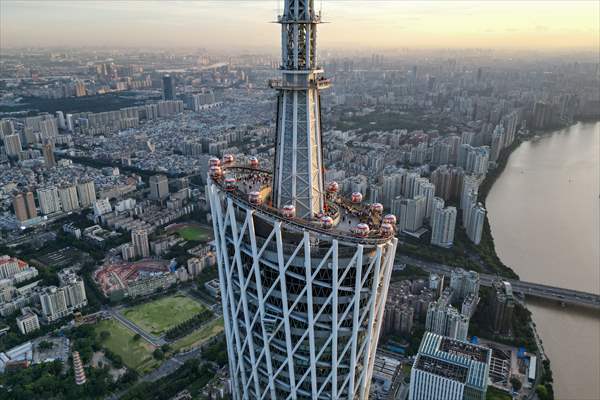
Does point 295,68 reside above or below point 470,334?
above

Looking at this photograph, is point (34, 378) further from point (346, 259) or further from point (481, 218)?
point (481, 218)

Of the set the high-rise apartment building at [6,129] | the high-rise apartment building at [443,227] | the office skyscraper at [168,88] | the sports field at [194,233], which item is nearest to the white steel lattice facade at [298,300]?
the high-rise apartment building at [443,227]

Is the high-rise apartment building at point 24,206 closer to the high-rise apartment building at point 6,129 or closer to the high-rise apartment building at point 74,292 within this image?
the high-rise apartment building at point 74,292

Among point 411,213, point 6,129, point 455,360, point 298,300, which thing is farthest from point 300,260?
point 6,129

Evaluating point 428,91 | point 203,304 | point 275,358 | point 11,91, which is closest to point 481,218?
point 203,304

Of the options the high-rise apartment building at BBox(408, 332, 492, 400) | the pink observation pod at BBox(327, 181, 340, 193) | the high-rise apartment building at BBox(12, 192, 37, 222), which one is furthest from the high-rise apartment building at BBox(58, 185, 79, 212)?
the pink observation pod at BBox(327, 181, 340, 193)

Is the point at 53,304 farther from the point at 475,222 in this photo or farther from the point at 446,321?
the point at 475,222
